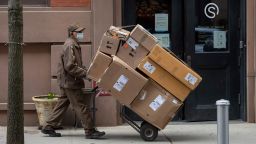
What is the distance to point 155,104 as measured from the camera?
8875 mm

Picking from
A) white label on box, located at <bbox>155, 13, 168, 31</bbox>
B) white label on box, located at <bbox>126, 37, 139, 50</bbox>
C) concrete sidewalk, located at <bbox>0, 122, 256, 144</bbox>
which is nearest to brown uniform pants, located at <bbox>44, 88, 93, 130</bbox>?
concrete sidewalk, located at <bbox>0, 122, 256, 144</bbox>

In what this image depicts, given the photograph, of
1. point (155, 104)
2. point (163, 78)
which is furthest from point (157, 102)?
point (163, 78)

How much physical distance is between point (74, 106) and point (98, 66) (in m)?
0.87

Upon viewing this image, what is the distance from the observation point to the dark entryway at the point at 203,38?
1076 centimetres

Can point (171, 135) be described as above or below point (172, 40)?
below

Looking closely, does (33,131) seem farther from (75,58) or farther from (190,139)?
(190,139)

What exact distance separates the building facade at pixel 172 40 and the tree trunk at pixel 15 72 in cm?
336

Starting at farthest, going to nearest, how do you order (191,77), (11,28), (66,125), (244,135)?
(66,125)
(244,135)
(191,77)
(11,28)

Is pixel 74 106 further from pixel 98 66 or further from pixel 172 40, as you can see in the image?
pixel 172 40

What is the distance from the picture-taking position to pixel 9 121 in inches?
275

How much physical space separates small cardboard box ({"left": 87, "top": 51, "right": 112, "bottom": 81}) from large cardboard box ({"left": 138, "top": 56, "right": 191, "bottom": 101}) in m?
0.49

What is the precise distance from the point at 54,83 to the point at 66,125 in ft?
2.51

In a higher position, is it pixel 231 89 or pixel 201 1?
pixel 201 1

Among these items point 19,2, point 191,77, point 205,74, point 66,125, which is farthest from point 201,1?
point 19,2
